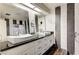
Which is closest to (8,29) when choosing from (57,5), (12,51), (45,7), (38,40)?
(12,51)

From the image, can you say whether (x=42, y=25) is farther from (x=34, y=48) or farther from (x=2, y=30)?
(x=2, y=30)

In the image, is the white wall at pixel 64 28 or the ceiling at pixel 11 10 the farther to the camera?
the white wall at pixel 64 28

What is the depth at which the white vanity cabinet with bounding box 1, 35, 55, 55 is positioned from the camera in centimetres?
121

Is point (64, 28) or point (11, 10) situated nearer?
point (11, 10)

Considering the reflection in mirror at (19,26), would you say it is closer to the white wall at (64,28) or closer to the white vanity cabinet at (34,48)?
the white vanity cabinet at (34,48)

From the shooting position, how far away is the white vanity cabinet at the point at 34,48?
121 centimetres

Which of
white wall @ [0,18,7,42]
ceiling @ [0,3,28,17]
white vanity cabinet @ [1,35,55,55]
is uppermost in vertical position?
ceiling @ [0,3,28,17]

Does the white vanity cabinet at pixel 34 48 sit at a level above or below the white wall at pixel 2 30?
below

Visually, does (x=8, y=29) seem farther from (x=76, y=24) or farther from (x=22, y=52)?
(x=76, y=24)

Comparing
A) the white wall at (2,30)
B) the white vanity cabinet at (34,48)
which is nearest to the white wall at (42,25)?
the white vanity cabinet at (34,48)

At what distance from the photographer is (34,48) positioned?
4.68ft

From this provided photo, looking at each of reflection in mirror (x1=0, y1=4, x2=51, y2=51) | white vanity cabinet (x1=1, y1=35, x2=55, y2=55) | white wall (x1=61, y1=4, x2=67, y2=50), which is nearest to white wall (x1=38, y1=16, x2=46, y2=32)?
reflection in mirror (x1=0, y1=4, x2=51, y2=51)

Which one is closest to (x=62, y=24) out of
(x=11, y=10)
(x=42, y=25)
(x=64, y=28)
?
(x=64, y=28)

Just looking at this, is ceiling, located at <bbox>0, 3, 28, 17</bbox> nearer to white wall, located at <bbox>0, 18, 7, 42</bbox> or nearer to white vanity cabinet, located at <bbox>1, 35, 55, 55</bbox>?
white wall, located at <bbox>0, 18, 7, 42</bbox>
